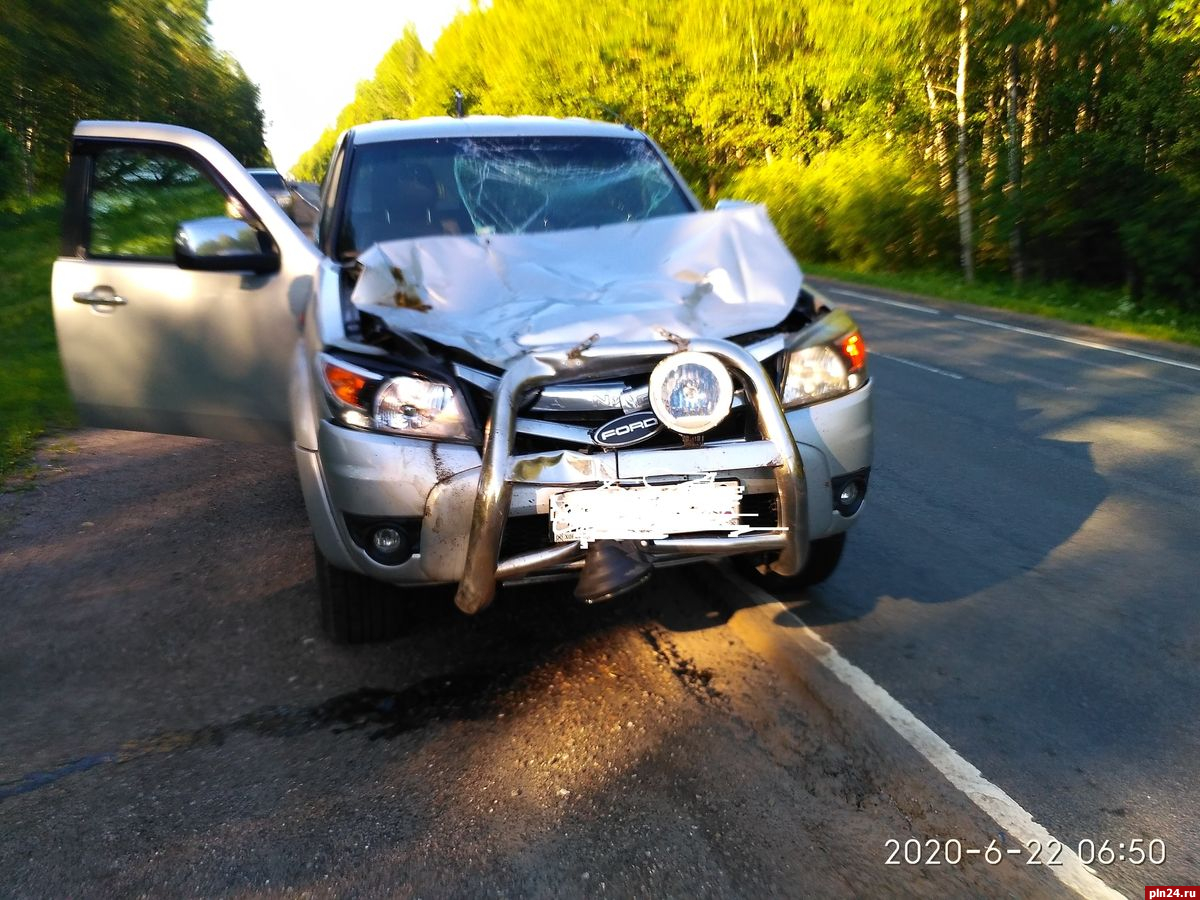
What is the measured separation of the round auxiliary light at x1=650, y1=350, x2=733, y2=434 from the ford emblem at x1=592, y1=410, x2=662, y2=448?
97mm

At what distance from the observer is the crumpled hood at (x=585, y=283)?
3551 mm

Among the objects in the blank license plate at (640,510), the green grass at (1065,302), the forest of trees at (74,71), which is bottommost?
the green grass at (1065,302)

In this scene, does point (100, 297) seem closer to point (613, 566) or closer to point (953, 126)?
point (613, 566)

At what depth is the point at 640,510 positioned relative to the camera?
3246 mm

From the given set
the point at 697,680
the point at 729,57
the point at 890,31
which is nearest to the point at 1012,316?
the point at 890,31

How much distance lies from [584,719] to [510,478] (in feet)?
2.79

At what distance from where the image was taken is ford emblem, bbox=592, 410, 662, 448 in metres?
3.30

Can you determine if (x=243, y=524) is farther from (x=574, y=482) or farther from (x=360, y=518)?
(x=574, y=482)

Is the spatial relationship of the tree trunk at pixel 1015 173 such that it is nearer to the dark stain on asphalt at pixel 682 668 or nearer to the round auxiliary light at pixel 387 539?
the dark stain on asphalt at pixel 682 668

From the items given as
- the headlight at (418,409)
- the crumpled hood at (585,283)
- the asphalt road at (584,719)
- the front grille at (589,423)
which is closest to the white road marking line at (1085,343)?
the asphalt road at (584,719)

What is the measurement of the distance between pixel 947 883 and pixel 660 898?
0.69m

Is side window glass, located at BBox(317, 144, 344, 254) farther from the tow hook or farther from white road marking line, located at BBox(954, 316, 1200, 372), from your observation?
white road marking line, located at BBox(954, 316, 1200, 372)

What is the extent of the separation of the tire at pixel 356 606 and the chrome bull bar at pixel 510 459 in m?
0.70

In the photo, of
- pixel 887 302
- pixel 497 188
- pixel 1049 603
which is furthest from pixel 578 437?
pixel 887 302
